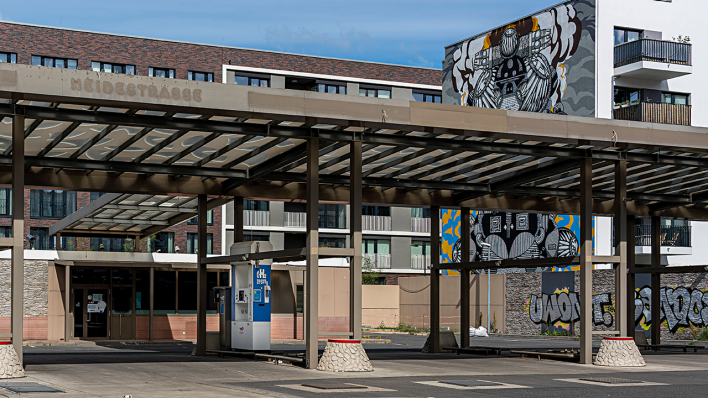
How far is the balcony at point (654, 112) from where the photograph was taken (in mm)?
44062

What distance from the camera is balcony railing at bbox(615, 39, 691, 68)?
44.3m

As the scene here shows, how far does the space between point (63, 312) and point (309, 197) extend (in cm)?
1777

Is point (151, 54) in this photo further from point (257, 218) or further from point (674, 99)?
point (674, 99)

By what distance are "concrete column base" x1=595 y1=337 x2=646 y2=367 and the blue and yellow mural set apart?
2179 cm

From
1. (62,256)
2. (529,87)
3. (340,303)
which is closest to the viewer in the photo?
(62,256)

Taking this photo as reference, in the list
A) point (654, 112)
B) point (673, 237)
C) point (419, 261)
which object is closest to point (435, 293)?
point (654, 112)

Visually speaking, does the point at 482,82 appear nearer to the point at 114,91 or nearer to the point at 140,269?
the point at 140,269

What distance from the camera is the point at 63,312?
3212 centimetres

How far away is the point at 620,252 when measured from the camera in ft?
66.7

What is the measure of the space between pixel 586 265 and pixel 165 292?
62.4 ft

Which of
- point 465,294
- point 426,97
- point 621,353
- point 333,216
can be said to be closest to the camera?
point 621,353

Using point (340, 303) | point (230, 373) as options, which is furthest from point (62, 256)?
point (230, 373)

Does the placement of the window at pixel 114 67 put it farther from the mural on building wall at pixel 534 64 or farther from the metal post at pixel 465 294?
the metal post at pixel 465 294

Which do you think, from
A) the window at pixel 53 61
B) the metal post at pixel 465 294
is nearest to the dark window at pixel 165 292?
the metal post at pixel 465 294
